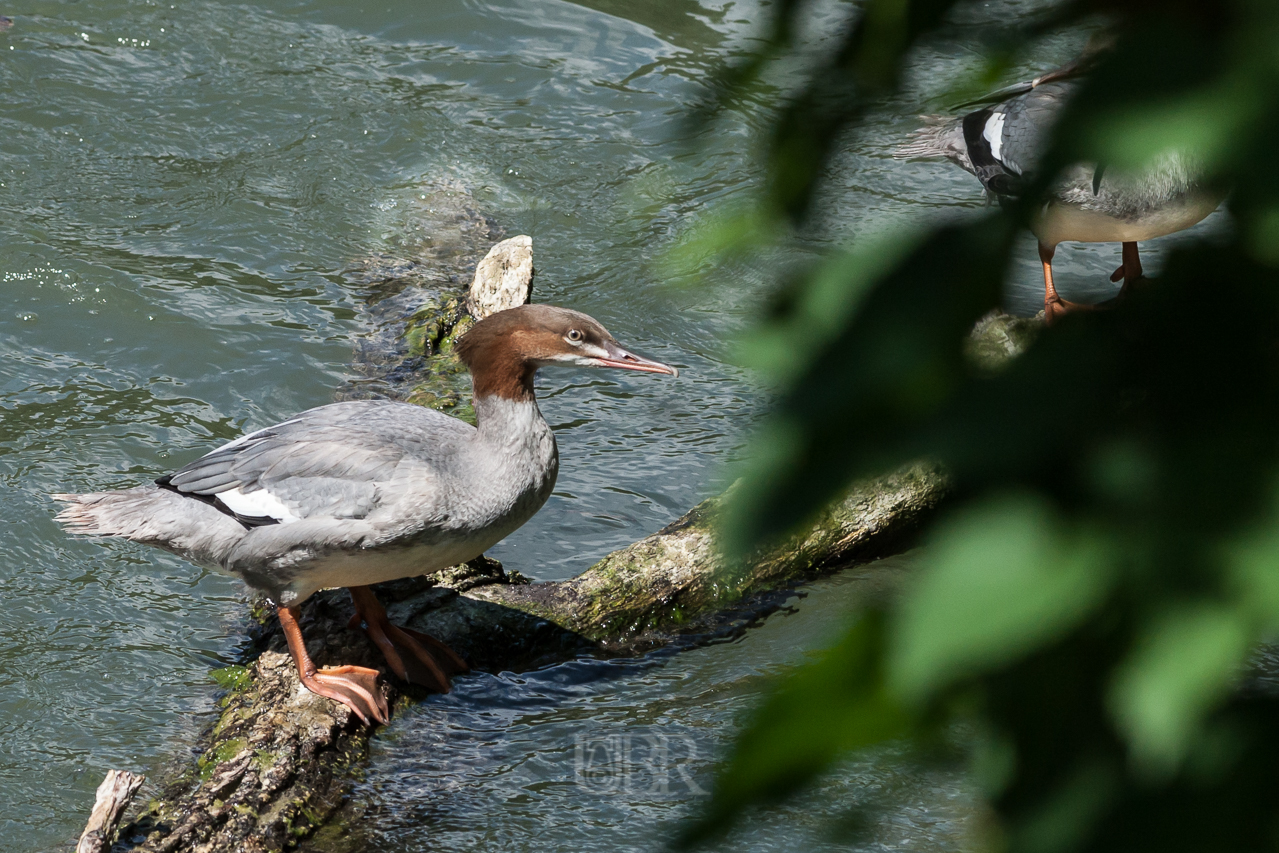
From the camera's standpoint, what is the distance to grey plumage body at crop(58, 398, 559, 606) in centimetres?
455

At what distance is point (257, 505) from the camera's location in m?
4.78

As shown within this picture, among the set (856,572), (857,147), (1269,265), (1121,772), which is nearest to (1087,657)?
(1121,772)

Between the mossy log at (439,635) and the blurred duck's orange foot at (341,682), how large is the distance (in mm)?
41

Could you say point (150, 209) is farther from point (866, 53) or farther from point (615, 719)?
point (866, 53)

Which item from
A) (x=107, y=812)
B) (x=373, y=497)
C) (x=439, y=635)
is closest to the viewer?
(x=107, y=812)

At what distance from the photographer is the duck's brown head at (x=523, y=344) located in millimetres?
5031

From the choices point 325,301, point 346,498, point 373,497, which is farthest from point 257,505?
point 325,301

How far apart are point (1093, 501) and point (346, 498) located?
13.9ft

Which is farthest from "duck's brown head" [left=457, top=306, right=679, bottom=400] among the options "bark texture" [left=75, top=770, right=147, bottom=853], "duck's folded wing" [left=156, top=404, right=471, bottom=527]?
"bark texture" [left=75, top=770, right=147, bottom=853]

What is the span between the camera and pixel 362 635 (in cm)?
509

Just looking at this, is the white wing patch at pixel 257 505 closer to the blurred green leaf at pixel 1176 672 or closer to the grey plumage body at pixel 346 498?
the grey plumage body at pixel 346 498

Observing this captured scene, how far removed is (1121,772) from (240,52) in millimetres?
11879

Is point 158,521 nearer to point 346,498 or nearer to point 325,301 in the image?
point 346,498

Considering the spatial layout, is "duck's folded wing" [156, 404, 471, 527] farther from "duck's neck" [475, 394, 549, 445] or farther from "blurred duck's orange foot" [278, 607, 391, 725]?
"blurred duck's orange foot" [278, 607, 391, 725]
